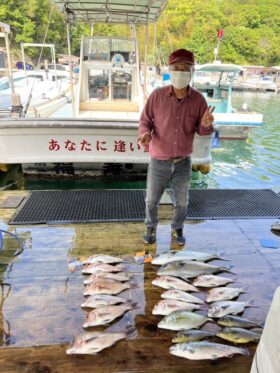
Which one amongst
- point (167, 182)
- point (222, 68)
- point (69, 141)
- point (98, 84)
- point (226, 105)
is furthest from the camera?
point (226, 105)

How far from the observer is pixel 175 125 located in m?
3.05

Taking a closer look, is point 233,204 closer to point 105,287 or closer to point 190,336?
point 105,287

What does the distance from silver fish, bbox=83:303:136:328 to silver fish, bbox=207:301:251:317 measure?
1.95 feet

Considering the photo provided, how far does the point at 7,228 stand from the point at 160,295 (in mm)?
2076

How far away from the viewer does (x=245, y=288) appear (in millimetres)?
2779

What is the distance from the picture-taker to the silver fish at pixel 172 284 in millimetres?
2717

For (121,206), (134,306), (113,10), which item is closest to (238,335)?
(134,306)

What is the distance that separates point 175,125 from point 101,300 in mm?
1675

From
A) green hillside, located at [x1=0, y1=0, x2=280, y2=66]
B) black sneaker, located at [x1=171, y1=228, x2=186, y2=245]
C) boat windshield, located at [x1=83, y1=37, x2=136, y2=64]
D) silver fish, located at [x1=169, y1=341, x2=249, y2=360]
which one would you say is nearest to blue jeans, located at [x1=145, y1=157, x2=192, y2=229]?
black sneaker, located at [x1=171, y1=228, x2=186, y2=245]

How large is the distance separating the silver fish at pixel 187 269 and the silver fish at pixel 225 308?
16.7 inches

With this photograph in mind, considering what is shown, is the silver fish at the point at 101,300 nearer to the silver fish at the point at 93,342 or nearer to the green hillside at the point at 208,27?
the silver fish at the point at 93,342

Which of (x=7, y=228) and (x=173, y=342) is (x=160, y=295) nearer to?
(x=173, y=342)

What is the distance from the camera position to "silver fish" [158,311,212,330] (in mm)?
2258

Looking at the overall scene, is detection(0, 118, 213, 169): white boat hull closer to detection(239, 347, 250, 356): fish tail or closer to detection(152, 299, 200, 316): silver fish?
detection(152, 299, 200, 316): silver fish
